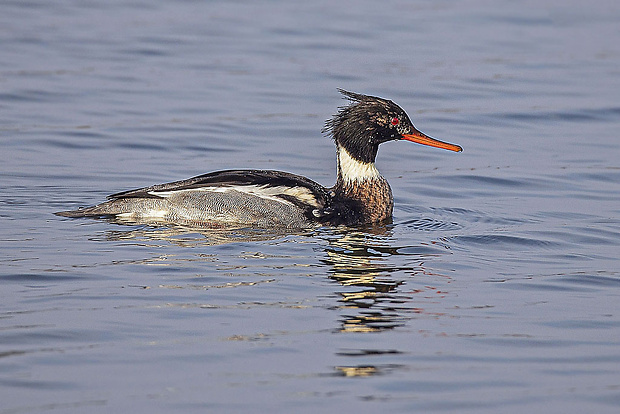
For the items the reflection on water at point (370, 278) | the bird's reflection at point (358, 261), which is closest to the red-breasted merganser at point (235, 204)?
the bird's reflection at point (358, 261)

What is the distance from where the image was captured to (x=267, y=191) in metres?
10.6

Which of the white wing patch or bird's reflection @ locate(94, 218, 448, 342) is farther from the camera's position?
the white wing patch

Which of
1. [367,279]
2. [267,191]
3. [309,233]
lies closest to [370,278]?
[367,279]

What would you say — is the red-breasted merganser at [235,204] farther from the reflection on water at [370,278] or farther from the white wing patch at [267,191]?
the reflection on water at [370,278]

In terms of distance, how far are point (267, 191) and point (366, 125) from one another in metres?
1.41

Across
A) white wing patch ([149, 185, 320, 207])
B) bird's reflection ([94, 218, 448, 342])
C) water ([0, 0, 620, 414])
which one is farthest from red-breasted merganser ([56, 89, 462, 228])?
water ([0, 0, 620, 414])

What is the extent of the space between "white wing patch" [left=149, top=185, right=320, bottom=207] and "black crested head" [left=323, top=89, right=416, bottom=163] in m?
0.93

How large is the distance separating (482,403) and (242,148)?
878 centimetres

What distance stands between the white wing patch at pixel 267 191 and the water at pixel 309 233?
475 millimetres

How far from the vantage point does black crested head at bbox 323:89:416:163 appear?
11180 mm

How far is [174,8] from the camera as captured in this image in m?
24.0

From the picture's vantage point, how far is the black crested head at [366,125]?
11180 millimetres

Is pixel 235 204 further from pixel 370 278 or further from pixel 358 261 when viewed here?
pixel 370 278

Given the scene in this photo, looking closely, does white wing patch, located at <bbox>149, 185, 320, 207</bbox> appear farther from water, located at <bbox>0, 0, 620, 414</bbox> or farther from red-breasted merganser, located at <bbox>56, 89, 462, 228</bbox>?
water, located at <bbox>0, 0, 620, 414</bbox>
